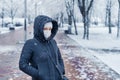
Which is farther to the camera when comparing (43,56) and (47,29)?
(47,29)

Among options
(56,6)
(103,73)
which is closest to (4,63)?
(103,73)

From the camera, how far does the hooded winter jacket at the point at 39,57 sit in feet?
14.8

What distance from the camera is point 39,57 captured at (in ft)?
14.8

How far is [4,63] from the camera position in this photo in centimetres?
1642

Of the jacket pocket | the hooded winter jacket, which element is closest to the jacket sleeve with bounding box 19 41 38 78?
the hooded winter jacket

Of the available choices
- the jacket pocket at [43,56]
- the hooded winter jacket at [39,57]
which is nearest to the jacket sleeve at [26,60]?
the hooded winter jacket at [39,57]

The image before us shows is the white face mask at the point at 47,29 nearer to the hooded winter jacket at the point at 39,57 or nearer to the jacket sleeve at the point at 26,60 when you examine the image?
the hooded winter jacket at the point at 39,57

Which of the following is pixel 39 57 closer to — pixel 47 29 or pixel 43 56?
pixel 43 56

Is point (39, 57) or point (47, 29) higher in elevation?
point (47, 29)

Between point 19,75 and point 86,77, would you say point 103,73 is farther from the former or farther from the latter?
point 19,75

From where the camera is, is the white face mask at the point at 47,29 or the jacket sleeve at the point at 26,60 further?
the white face mask at the point at 47,29

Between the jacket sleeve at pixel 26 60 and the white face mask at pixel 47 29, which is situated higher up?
the white face mask at pixel 47 29

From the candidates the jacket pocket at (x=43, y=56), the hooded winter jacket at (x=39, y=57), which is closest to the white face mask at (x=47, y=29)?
the hooded winter jacket at (x=39, y=57)

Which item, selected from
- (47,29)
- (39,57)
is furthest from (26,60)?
(47,29)
